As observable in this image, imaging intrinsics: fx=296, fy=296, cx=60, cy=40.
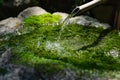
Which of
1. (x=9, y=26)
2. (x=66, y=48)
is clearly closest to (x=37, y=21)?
(x=9, y=26)

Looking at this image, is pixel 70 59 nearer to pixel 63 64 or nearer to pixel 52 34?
pixel 63 64

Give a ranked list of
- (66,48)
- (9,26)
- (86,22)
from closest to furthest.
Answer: (66,48) → (86,22) → (9,26)

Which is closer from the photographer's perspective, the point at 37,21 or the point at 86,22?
the point at 86,22

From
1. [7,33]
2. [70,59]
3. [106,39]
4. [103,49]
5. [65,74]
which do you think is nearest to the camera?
[65,74]

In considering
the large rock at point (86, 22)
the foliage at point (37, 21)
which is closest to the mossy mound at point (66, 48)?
the foliage at point (37, 21)

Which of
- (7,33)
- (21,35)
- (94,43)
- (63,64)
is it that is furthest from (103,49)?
(7,33)

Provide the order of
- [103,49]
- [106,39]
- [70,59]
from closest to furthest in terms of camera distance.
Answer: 1. [70,59]
2. [103,49]
3. [106,39]

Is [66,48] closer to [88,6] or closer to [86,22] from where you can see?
[88,6]

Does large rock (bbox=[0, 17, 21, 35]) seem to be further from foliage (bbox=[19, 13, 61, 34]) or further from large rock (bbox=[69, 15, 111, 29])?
large rock (bbox=[69, 15, 111, 29])
